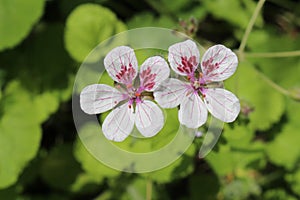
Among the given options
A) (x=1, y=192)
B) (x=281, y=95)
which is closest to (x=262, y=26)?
(x=281, y=95)

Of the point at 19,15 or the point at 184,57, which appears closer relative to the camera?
the point at 184,57

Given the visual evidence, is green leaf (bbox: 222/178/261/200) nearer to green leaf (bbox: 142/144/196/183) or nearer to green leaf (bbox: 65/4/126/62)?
green leaf (bbox: 142/144/196/183)

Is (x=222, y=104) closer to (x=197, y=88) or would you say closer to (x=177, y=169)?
(x=197, y=88)

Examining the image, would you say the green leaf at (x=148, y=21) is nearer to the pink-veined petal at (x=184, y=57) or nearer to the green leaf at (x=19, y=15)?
the green leaf at (x=19, y=15)

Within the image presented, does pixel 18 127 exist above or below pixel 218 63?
below

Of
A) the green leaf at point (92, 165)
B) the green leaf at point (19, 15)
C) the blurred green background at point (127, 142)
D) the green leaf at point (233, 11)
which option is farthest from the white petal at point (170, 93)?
the green leaf at point (233, 11)

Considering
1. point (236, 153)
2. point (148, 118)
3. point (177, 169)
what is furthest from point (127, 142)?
point (148, 118)
